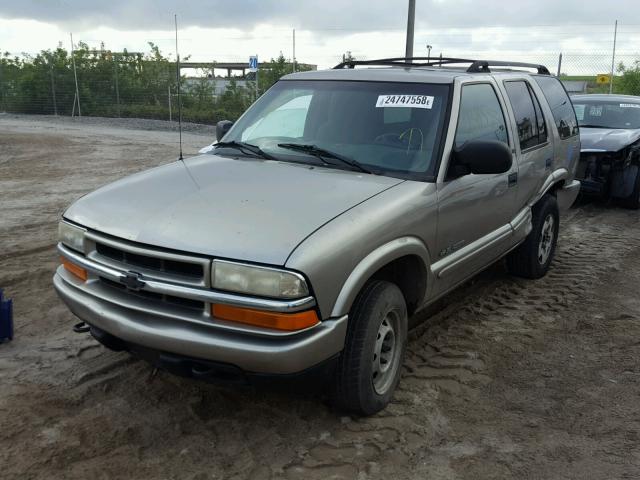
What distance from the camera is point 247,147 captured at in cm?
430

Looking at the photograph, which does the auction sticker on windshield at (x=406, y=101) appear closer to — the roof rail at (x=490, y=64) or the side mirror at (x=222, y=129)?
the roof rail at (x=490, y=64)

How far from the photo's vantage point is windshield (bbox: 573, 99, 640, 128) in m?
10.2

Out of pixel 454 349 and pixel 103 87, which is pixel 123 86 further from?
pixel 454 349

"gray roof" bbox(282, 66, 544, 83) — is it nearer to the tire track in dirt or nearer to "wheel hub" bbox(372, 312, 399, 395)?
"wheel hub" bbox(372, 312, 399, 395)

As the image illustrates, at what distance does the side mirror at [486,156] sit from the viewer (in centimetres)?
375

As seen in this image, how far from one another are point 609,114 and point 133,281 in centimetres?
952

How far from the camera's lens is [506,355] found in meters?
4.41

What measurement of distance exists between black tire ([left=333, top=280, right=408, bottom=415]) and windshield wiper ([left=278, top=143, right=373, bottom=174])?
81 centimetres

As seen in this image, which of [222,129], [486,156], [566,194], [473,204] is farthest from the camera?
[566,194]

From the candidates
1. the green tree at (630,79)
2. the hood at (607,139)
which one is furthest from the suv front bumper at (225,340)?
the green tree at (630,79)

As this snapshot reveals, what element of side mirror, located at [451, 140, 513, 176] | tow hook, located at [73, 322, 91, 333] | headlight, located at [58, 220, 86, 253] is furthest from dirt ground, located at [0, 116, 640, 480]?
side mirror, located at [451, 140, 513, 176]

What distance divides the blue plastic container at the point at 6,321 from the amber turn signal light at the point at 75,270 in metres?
0.92

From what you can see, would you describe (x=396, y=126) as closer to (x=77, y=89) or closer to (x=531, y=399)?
(x=531, y=399)

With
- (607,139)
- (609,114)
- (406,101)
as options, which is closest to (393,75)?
(406,101)
